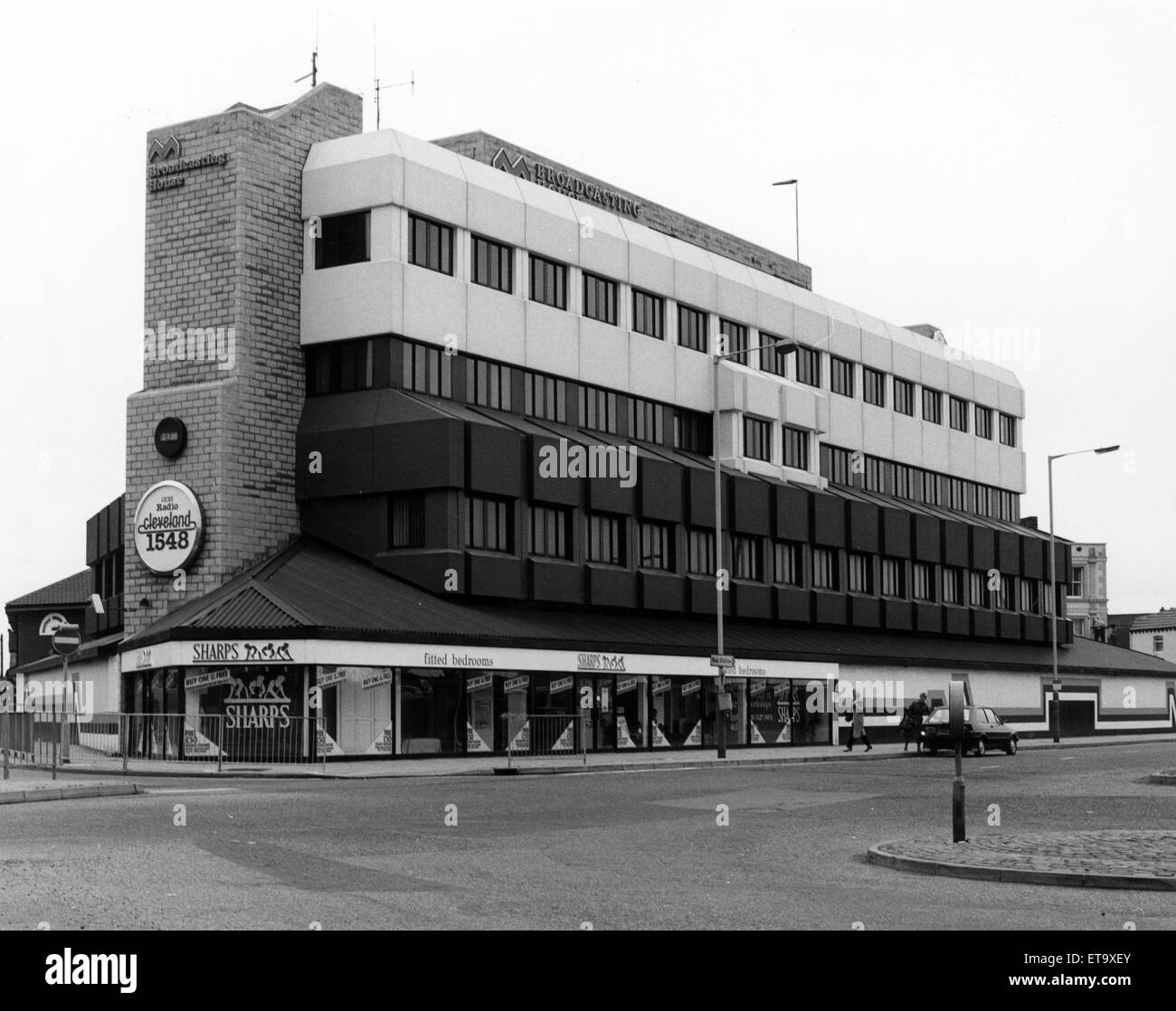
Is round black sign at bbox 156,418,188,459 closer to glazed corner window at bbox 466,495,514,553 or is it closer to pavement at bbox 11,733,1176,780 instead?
glazed corner window at bbox 466,495,514,553

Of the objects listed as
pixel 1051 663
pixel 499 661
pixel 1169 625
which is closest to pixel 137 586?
pixel 499 661

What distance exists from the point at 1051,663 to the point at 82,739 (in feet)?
144

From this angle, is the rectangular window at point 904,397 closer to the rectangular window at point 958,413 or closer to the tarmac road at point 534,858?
the rectangular window at point 958,413

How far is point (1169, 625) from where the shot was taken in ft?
425

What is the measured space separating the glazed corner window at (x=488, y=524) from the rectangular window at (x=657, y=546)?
21.6 feet

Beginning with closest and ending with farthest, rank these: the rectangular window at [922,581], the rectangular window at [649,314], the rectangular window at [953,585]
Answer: the rectangular window at [649,314]
the rectangular window at [922,581]
the rectangular window at [953,585]

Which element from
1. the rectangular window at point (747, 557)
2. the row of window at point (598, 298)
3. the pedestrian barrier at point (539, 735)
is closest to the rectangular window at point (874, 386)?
the row of window at point (598, 298)

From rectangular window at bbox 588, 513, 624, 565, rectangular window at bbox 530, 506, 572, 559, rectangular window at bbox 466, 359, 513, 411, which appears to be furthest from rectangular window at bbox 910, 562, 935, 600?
rectangular window at bbox 466, 359, 513, 411

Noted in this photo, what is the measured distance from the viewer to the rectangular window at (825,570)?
2431 inches

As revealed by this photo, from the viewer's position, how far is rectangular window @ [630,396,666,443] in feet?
180

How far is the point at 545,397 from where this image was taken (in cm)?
5125

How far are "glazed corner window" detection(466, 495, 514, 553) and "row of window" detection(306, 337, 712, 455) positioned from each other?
11.8ft

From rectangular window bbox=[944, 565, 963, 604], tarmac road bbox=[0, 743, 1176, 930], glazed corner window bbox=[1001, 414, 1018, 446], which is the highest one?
glazed corner window bbox=[1001, 414, 1018, 446]
